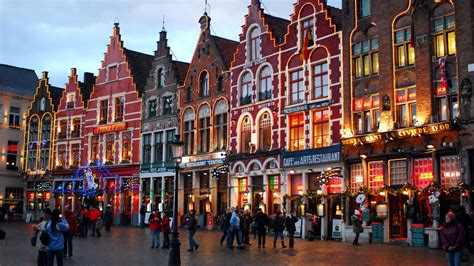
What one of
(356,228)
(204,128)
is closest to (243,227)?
(356,228)

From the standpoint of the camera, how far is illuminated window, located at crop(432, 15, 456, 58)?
2867 cm

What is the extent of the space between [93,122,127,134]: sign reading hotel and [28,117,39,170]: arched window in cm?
975

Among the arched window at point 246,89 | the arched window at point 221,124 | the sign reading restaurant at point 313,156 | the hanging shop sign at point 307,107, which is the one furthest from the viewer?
the arched window at point 221,124

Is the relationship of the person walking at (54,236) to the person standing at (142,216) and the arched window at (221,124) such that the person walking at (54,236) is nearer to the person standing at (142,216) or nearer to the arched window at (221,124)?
the arched window at (221,124)

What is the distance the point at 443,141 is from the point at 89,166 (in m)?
33.9

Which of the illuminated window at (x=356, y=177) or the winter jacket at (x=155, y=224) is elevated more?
the illuminated window at (x=356, y=177)

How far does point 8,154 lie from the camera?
203 feet

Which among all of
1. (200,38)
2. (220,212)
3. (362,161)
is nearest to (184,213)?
(220,212)

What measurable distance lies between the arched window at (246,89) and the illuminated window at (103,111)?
659 inches

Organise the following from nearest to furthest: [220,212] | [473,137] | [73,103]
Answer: [473,137]
[220,212]
[73,103]

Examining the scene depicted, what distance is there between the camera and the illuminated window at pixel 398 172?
30.1 metres

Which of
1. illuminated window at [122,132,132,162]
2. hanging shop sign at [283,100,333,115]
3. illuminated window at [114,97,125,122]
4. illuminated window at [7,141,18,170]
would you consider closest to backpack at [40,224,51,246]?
hanging shop sign at [283,100,333,115]

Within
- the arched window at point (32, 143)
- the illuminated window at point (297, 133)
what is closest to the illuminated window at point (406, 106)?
the illuminated window at point (297, 133)

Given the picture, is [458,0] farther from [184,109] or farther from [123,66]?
[123,66]
